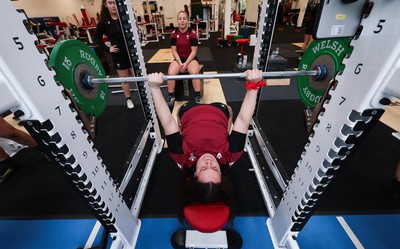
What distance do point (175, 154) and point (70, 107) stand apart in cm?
74

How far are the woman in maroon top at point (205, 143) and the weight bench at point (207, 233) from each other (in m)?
0.06

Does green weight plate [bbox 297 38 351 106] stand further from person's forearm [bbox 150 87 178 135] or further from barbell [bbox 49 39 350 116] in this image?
person's forearm [bbox 150 87 178 135]

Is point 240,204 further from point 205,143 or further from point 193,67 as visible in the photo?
point 193,67

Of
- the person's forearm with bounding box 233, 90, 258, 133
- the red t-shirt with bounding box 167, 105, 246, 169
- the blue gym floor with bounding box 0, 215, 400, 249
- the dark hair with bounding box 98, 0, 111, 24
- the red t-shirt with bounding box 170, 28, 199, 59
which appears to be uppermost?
the dark hair with bounding box 98, 0, 111, 24

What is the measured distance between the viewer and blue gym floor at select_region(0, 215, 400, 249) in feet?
4.70

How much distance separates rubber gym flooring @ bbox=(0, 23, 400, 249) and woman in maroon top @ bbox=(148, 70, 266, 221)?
57 centimetres

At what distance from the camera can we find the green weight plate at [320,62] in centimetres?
107

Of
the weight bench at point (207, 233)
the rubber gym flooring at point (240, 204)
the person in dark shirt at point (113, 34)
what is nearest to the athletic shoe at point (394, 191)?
the rubber gym flooring at point (240, 204)

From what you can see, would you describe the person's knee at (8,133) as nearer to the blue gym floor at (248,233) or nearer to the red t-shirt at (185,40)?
the blue gym floor at (248,233)

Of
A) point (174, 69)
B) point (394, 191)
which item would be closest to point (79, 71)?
point (174, 69)

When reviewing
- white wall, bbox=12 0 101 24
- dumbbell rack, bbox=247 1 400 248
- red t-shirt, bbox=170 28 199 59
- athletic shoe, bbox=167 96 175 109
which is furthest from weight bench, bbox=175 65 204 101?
white wall, bbox=12 0 101 24

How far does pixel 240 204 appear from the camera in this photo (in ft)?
5.66

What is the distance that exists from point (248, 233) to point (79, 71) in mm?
1665

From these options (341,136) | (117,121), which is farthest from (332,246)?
(117,121)
